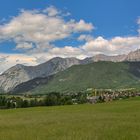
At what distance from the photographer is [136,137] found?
22.5 metres

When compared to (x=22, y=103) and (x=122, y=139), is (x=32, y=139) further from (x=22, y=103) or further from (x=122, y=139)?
(x=22, y=103)

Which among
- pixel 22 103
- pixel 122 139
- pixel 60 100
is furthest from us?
pixel 60 100

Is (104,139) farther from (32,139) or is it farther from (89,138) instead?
(32,139)

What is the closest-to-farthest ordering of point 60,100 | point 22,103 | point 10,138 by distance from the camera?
point 10,138, point 22,103, point 60,100

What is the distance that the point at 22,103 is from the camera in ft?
552

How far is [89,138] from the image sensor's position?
2212cm

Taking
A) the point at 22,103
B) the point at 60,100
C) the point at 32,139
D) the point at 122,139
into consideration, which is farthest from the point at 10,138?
the point at 60,100

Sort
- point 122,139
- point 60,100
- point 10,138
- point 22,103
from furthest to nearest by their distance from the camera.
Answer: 1. point 60,100
2. point 22,103
3. point 10,138
4. point 122,139

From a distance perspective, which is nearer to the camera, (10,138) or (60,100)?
(10,138)

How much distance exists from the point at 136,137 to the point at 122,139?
48.8 inches

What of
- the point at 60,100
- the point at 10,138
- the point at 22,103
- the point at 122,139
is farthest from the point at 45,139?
the point at 60,100

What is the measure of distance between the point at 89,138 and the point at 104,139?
37.5 inches

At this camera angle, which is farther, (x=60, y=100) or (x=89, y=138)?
(x=60, y=100)

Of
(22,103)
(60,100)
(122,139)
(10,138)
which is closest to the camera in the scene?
(122,139)
